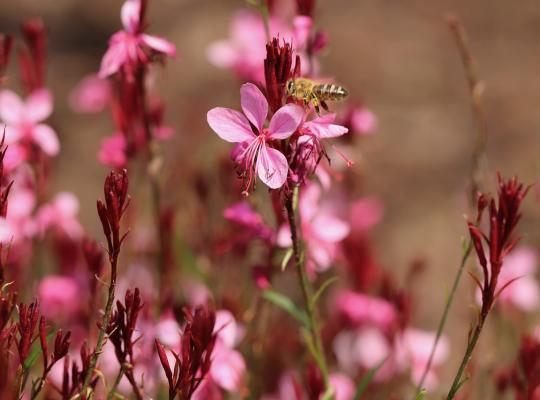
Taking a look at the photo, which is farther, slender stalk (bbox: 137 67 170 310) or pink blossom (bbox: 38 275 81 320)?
pink blossom (bbox: 38 275 81 320)

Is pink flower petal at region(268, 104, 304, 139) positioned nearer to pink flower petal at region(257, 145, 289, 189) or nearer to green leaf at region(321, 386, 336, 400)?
pink flower petal at region(257, 145, 289, 189)

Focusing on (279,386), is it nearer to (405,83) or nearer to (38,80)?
(38,80)

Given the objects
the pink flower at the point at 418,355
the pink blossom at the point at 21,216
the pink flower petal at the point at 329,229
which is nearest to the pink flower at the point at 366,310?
the pink flower at the point at 418,355

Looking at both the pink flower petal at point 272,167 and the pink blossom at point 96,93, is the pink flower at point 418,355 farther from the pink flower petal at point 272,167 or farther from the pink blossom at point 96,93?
the pink blossom at point 96,93

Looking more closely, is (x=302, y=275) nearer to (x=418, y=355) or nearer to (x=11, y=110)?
(x=11, y=110)

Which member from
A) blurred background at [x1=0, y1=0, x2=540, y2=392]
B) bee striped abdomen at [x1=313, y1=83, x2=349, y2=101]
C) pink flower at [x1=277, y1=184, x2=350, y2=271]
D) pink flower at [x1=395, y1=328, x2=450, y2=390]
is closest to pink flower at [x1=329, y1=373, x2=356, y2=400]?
pink flower at [x1=395, y1=328, x2=450, y2=390]

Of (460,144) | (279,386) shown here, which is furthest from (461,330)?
(279,386)
